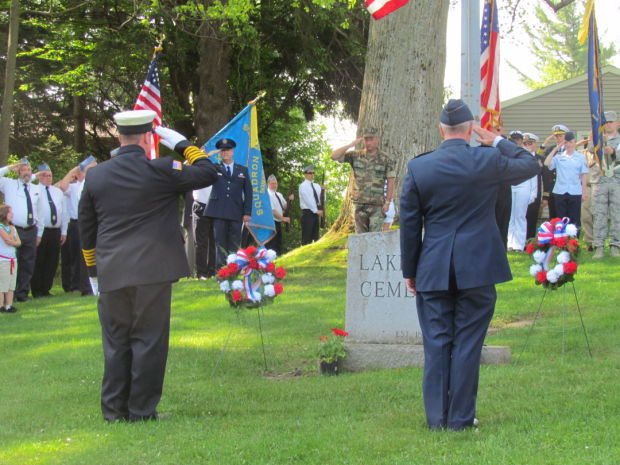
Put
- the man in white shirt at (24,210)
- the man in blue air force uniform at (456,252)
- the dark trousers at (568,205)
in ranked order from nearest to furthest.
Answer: the man in blue air force uniform at (456,252)
the man in white shirt at (24,210)
the dark trousers at (568,205)

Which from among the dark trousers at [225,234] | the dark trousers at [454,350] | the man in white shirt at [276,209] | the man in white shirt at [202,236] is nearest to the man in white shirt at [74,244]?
the man in white shirt at [202,236]

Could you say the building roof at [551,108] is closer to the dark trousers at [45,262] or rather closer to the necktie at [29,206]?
the dark trousers at [45,262]

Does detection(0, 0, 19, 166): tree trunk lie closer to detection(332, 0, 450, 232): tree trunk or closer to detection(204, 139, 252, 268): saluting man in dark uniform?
Answer: detection(204, 139, 252, 268): saluting man in dark uniform

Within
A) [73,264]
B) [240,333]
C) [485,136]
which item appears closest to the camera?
[485,136]

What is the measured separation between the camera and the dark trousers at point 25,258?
15500 millimetres

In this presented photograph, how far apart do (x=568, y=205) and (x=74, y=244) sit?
9520mm

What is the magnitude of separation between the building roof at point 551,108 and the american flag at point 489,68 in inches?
853

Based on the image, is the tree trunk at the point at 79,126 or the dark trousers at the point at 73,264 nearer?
the dark trousers at the point at 73,264

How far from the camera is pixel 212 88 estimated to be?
24.5m

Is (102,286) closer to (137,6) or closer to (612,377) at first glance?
(612,377)

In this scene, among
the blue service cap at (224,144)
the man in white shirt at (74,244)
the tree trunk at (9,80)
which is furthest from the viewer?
the tree trunk at (9,80)

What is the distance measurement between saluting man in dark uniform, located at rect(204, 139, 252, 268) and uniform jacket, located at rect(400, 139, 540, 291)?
853cm

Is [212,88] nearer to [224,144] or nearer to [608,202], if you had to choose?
[224,144]

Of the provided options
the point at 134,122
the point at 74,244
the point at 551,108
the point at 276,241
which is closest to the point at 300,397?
the point at 134,122
